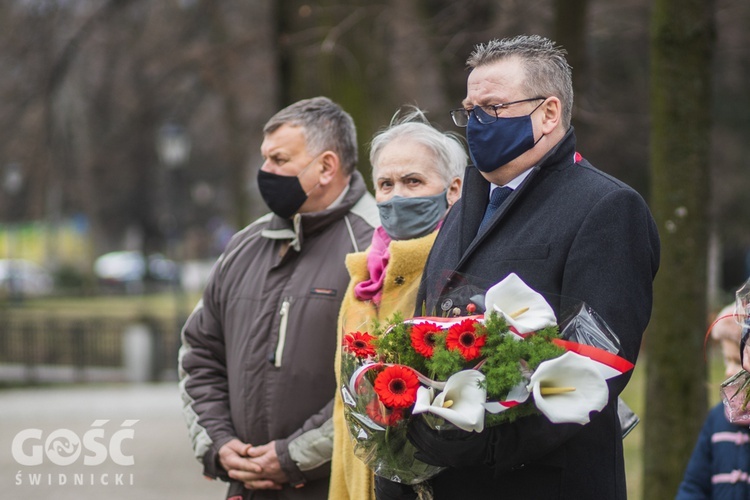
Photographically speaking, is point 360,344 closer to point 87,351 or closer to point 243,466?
point 243,466

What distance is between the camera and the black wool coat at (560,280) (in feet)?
8.05

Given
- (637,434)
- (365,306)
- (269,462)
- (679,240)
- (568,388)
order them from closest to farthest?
(568,388) < (365,306) < (269,462) < (679,240) < (637,434)

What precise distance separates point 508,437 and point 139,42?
19430 mm

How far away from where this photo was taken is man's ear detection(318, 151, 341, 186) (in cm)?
412

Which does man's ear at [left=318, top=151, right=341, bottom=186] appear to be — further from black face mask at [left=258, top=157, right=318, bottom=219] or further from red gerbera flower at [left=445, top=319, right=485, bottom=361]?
red gerbera flower at [left=445, top=319, right=485, bottom=361]

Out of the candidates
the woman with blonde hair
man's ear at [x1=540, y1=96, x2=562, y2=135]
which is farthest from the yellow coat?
man's ear at [x1=540, y1=96, x2=562, y2=135]

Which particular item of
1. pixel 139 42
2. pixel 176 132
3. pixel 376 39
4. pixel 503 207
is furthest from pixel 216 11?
pixel 503 207

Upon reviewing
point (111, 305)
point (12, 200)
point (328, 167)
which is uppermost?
point (328, 167)

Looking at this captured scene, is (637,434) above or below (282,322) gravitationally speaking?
below

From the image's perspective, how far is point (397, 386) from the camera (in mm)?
2398

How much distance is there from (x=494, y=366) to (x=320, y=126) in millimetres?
2017

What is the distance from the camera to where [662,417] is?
532 centimetres

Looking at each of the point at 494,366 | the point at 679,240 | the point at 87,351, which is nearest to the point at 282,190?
the point at 494,366

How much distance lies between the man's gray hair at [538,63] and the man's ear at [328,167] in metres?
1.41
